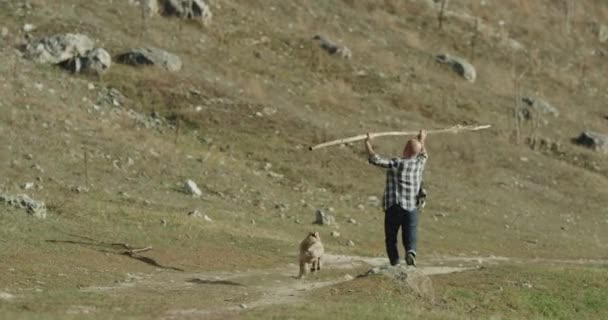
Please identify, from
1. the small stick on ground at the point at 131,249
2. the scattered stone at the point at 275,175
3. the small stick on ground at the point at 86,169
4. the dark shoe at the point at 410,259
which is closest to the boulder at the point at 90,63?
the scattered stone at the point at 275,175

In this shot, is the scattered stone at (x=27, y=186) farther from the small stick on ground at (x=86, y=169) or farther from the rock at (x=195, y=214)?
the rock at (x=195, y=214)

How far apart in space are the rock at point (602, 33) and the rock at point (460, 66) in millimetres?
19910

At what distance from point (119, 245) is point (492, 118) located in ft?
119

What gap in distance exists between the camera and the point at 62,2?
2120 inches

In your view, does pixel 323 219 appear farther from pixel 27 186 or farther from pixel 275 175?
pixel 27 186

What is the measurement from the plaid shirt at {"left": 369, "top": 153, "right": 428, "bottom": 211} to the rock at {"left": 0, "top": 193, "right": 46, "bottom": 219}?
1103 cm

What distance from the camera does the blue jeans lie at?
17.7m

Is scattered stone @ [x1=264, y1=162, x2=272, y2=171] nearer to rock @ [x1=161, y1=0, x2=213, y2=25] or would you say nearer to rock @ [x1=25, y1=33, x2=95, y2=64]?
rock @ [x1=25, y1=33, x2=95, y2=64]

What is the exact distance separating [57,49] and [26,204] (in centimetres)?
2246

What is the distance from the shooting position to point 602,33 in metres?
80.8

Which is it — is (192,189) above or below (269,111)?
below

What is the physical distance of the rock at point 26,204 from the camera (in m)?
25.6

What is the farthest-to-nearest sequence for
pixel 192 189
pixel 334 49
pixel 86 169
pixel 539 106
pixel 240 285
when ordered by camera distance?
pixel 539 106
pixel 334 49
pixel 192 189
pixel 86 169
pixel 240 285

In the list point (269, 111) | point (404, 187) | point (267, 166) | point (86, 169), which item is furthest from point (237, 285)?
point (269, 111)
